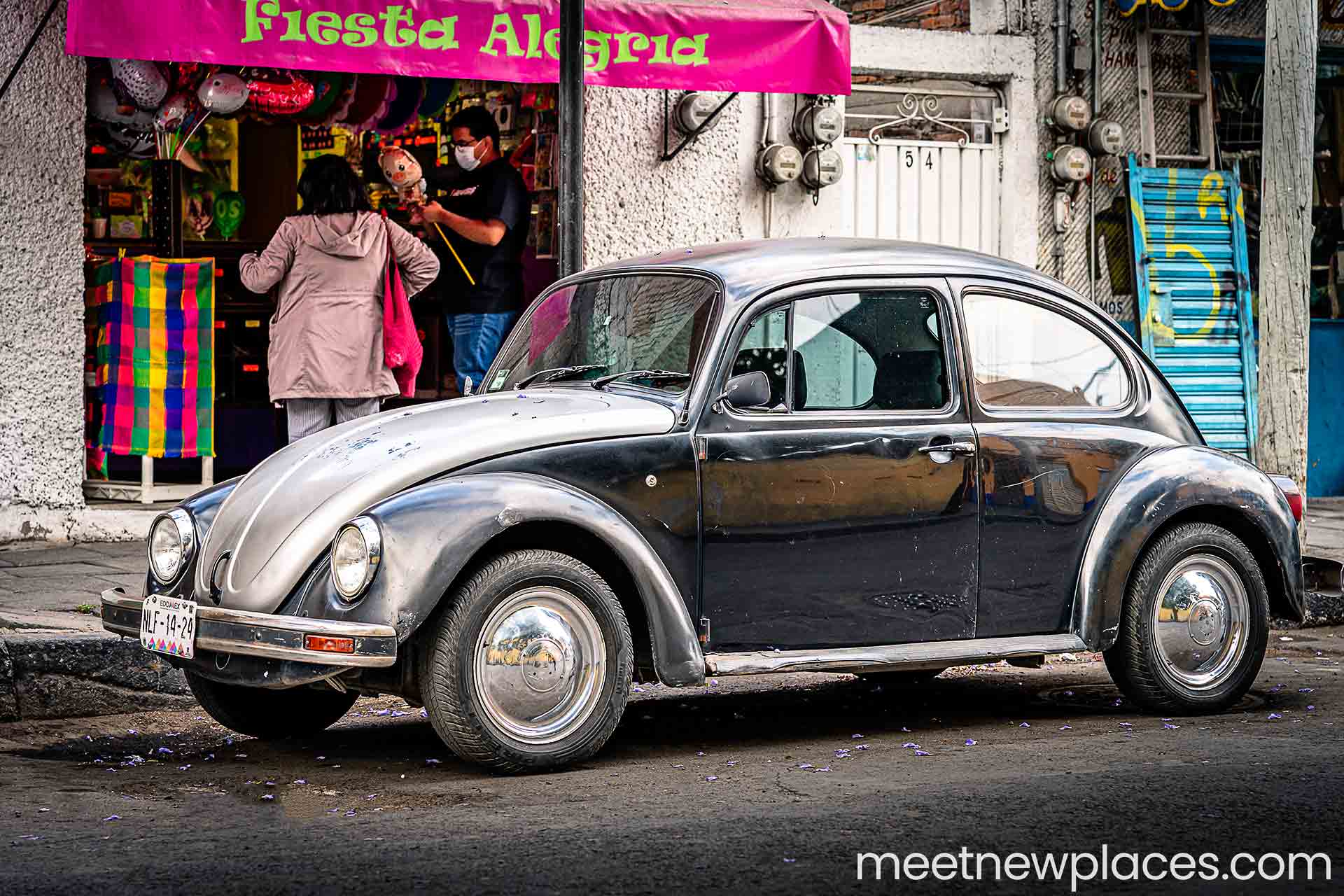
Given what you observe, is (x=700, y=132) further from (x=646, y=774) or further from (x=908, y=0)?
(x=646, y=774)

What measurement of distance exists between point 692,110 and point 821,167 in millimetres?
1007

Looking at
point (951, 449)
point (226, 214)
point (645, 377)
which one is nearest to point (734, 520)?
point (645, 377)

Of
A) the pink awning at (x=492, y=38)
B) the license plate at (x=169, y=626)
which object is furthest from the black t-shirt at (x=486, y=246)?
the license plate at (x=169, y=626)

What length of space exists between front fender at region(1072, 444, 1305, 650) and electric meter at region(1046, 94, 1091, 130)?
6.37m

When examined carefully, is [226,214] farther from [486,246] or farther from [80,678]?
[80,678]

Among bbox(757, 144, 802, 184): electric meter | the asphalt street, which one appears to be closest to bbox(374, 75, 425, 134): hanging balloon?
bbox(757, 144, 802, 184): electric meter

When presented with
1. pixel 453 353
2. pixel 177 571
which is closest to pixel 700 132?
pixel 453 353

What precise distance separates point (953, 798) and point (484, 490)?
160cm

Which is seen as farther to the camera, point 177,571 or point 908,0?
point 908,0

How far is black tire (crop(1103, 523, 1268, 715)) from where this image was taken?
6383 mm

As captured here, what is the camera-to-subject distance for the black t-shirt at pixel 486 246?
1099cm

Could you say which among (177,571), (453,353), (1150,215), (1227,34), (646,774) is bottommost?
(646,774)

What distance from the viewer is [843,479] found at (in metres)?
5.86

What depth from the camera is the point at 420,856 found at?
428 cm
